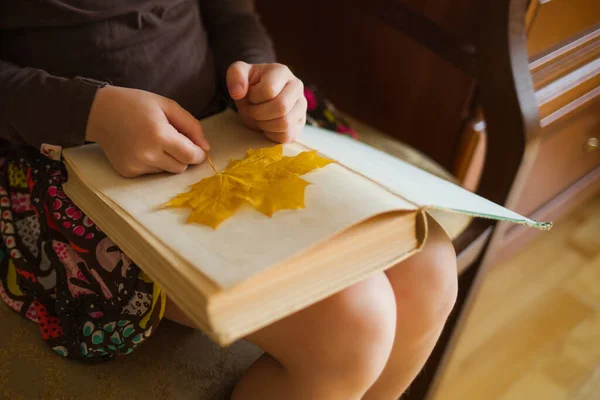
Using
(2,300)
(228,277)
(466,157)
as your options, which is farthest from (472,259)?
(2,300)

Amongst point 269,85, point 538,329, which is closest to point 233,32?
point 269,85

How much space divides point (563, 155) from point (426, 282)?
1.92 feet

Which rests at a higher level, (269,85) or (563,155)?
(269,85)

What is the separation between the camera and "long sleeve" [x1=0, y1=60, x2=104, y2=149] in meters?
0.44

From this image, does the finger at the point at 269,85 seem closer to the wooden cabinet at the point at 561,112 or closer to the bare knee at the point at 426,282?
the bare knee at the point at 426,282

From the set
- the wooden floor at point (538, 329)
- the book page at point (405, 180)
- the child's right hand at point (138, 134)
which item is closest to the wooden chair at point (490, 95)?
the book page at point (405, 180)

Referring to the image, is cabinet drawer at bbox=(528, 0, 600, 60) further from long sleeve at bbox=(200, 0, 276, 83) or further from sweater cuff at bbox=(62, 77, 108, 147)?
sweater cuff at bbox=(62, 77, 108, 147)

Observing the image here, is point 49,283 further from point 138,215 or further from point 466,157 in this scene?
point 466,157

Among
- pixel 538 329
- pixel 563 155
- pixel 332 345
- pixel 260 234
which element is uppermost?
pixel 260 234

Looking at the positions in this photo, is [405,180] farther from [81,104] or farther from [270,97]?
[81,104]

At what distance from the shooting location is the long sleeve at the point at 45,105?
17.3 inches

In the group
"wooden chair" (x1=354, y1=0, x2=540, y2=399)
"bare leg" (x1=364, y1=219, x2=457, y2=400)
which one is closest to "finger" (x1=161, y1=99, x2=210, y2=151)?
"bare leg" (x1=364, y1=219, x2=457, y2=400)

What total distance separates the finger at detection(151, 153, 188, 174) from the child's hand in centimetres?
7

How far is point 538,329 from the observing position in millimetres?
989
